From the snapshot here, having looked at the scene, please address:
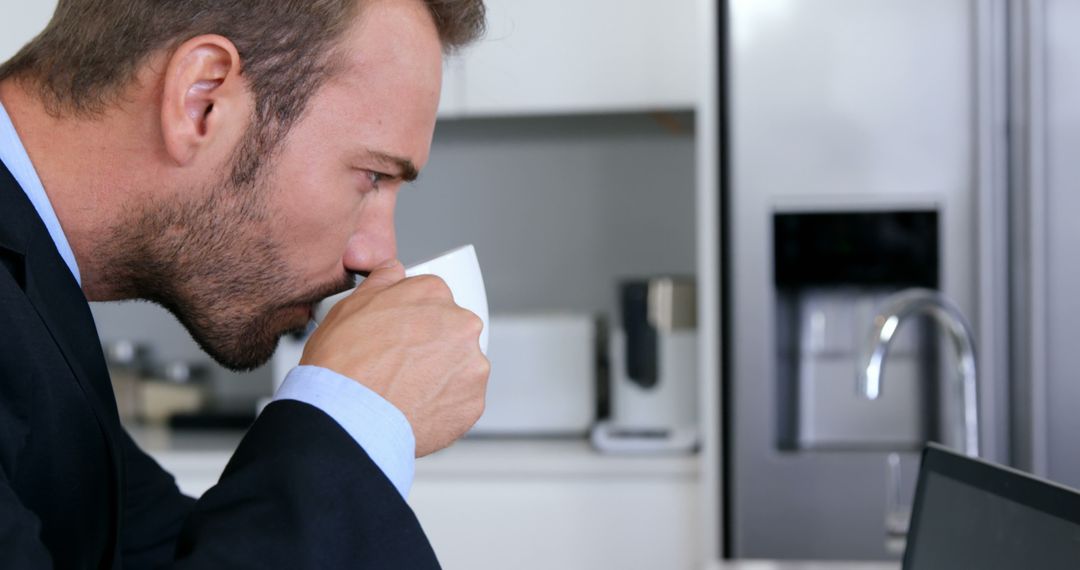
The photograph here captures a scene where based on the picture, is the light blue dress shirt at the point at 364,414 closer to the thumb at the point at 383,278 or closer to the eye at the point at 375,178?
the thumb at the point at 383,278

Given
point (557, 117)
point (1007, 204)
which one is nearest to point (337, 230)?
point (1007, 204)

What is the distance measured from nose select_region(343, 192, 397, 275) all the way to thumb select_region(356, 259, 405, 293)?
89 mm

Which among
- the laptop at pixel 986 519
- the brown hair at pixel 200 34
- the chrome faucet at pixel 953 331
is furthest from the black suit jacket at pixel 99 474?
the chrome faucet at pixel 953 331

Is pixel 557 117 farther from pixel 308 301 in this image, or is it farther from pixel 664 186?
pixel 308 301

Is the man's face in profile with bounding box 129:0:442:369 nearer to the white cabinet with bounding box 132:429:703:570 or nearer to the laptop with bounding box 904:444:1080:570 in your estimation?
the laptop with bounding box 904:444:1080:570

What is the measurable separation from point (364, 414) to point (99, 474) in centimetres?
24

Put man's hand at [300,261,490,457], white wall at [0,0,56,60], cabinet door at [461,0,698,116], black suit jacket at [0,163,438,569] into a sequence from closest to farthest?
black suit jacket at [0,163,438,569], man's hand at [300,261,490,457], cabinet door at [461,0,698,116], white wall at [0,0,56,60]

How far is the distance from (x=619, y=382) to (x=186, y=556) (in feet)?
6.31

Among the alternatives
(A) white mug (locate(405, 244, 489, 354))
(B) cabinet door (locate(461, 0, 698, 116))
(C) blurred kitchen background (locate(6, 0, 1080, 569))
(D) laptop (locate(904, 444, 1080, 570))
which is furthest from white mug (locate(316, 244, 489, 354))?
(B) cabinet door (locate(461, 0, 698, 116))

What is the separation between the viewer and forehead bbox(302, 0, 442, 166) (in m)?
0.93

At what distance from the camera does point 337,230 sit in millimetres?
972

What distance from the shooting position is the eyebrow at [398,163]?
95 centimetres

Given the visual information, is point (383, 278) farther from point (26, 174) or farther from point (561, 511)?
point (561, 511)

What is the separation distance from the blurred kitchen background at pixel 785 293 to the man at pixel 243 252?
1.33 meters
